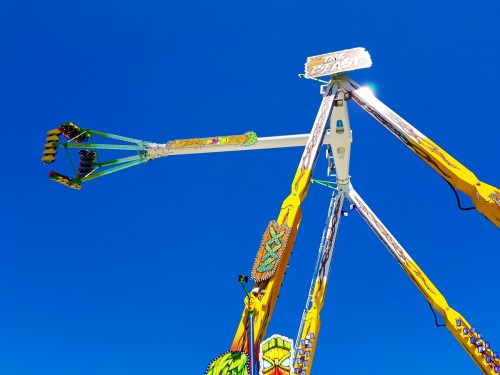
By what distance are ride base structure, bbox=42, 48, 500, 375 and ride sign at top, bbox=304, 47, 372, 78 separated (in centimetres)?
4

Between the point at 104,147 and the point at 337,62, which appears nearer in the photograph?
the point at 337,62

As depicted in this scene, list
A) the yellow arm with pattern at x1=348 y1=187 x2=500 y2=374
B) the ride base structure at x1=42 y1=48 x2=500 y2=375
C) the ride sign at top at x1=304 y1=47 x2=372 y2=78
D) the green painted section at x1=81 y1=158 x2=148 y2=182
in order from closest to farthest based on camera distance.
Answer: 1. the ride base structure at x1=42 y1=48 x2=500 y2=375
2. the ride sign at top at x1=304 y1=47 x2=372 y2=78
3. the yellow arm with pattern at x1=348 y1=187 x2=500 y2=374
4. the green painted section at x1=81 y1=158 x2=148 y2=182

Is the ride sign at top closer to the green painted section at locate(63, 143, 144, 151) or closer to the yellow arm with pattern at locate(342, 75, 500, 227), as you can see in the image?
the yellow arm with pattern at locate(342, 75, 500, 227)

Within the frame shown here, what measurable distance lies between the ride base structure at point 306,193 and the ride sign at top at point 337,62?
0.13 feet

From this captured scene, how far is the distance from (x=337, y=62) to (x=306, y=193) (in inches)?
245

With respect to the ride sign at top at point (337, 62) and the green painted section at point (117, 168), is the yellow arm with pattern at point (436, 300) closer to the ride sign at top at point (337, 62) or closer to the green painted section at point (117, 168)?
the ride sign at top at point (337, 62)

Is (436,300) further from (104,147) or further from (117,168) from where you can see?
(104,147)

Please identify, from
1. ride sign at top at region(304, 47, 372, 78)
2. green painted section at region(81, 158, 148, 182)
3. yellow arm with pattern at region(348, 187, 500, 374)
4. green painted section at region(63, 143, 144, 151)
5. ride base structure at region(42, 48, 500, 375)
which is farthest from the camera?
green painted section at region(81, 158, 148, 182)

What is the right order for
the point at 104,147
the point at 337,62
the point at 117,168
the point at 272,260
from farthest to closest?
1. the point at 117,168
2. the point at 104,147
3. the point at 337,62
4. the point at 272,260

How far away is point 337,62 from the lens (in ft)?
68.0

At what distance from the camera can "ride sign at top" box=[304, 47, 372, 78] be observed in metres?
20.2

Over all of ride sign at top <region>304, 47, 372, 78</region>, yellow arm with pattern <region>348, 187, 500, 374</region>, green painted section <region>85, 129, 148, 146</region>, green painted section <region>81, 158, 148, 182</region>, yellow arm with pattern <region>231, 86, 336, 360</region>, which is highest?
green painted section <region>85, 129, 148, 146</region>

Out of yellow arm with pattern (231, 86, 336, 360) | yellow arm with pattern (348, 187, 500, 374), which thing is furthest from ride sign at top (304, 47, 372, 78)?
yellow arm with pattern (348, 187, 500, 374)

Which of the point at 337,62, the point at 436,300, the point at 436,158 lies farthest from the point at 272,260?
the point at 436,300
